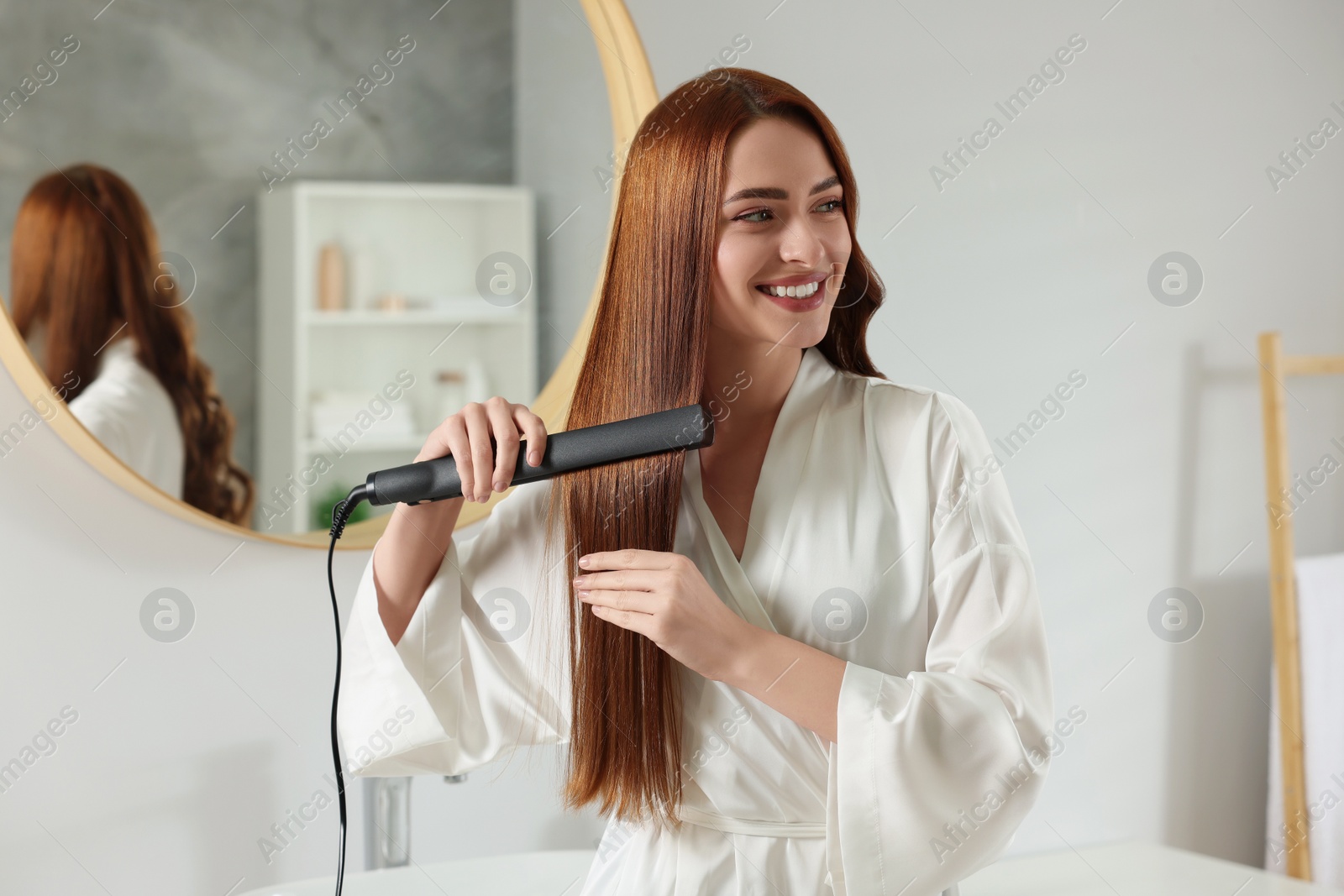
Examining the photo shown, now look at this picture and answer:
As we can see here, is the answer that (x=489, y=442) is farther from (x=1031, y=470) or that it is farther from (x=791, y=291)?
(x=1031, y=470)

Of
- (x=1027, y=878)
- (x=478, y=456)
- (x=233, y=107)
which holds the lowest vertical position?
(x=1027, y=878)

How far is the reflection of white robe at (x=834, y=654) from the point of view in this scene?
2.46 ft

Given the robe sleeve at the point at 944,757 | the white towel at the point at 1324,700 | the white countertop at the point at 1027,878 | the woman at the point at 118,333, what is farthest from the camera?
the white towel at the point at 1324,700

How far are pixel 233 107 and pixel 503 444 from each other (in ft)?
1.83

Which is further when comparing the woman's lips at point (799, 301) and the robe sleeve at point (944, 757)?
the woman's lips at point (799, 301)

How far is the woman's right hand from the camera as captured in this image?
79cm

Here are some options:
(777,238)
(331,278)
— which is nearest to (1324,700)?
(777,238)

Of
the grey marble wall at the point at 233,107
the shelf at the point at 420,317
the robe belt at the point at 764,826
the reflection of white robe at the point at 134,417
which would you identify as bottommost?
the robe belt at the point at 764,826

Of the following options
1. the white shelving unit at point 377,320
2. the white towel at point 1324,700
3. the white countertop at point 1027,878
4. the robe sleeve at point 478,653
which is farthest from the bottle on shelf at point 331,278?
the white towel at point 1324,700

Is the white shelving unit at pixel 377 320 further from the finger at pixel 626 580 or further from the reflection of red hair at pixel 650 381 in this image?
the finger at pixel 626 580

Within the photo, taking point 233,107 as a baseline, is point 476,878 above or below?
below

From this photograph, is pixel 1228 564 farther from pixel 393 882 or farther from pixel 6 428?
pixel 6 428

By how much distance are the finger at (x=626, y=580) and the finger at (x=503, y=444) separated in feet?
0.31

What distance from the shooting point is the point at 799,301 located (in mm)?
848
